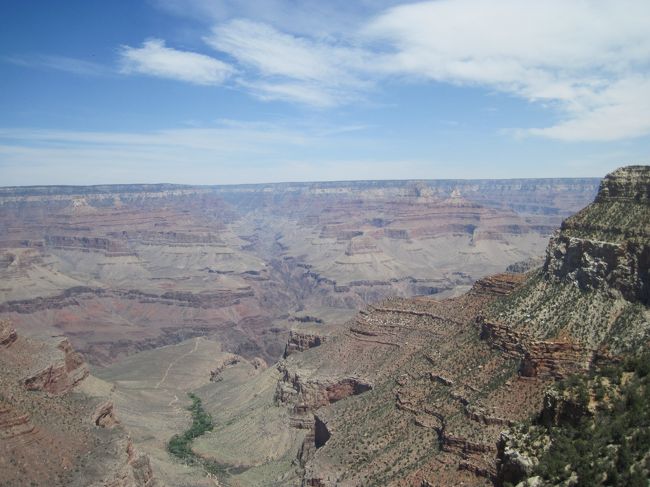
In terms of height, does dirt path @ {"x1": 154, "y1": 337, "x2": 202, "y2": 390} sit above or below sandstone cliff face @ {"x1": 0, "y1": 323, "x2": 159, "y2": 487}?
below

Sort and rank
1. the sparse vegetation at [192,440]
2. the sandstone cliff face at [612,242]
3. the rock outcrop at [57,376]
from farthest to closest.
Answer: the sparse vegetation at [192,440]
the rock outcrop at [57,376]
the sandstone cliff face at [612,242]

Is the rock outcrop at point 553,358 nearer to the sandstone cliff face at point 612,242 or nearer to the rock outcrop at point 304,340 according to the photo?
the sandstone cliff face at point 612,242

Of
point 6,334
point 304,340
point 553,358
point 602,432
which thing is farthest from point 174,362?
point 602,432

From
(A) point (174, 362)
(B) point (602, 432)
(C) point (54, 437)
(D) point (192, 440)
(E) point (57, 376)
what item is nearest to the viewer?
(B) point (602, 432)

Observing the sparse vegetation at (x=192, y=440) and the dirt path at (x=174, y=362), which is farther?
the dirt path at (x=174, y=362)

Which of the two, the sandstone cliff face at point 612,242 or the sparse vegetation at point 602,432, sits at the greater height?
the sandstone cliff face at point 612,242

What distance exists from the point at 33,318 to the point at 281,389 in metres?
120

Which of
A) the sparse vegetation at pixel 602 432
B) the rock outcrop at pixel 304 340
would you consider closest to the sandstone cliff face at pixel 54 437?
the sparse vegetation at pixel 602 432

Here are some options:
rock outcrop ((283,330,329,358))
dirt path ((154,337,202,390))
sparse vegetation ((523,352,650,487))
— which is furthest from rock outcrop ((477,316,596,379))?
dirt path ((154,337,202,390))

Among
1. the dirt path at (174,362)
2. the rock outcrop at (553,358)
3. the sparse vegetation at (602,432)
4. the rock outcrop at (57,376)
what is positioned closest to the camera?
the sparse vegetation at (602,432)

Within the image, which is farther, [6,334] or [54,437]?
[6,334]

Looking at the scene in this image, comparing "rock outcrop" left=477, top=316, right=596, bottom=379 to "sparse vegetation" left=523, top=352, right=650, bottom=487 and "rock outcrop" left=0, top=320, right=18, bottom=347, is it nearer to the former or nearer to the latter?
"sparse vegetation" left=523, top=352, right=650, bottom=487

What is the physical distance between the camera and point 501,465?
76.2ft

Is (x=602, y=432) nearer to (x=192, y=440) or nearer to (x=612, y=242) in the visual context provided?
(x=612, y=242)
